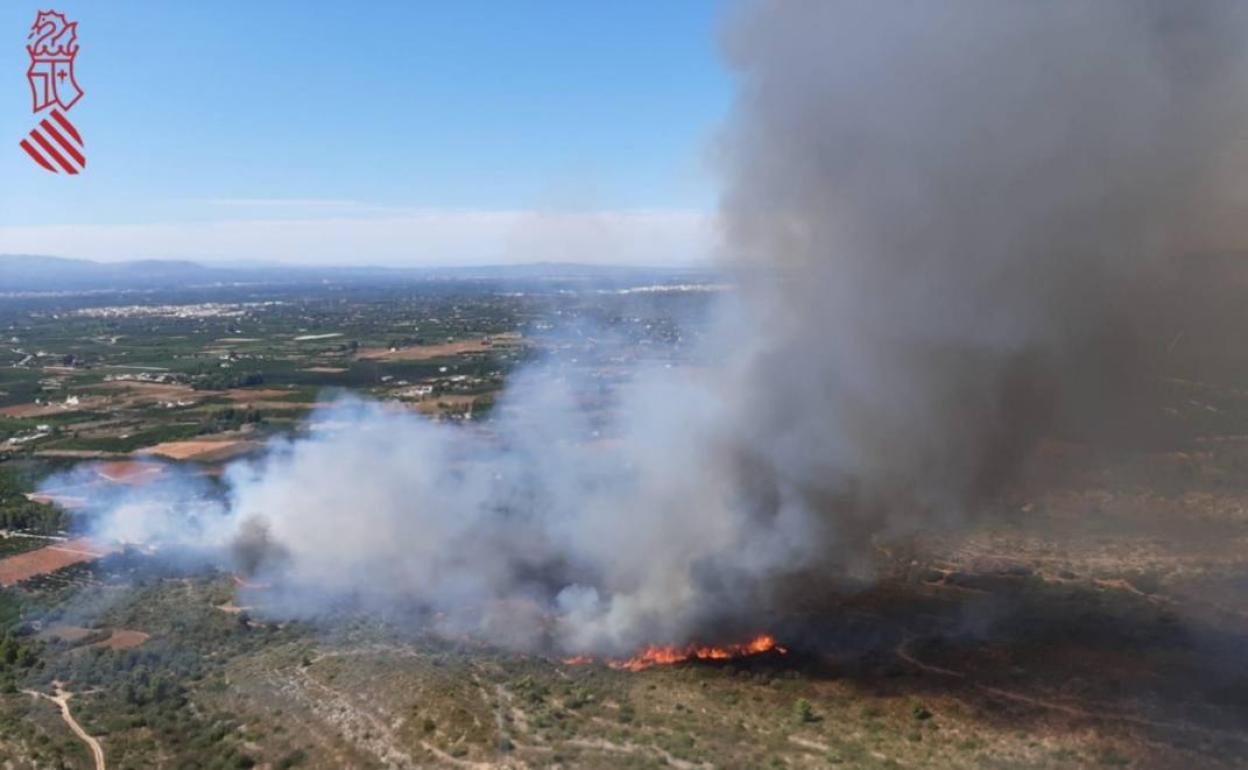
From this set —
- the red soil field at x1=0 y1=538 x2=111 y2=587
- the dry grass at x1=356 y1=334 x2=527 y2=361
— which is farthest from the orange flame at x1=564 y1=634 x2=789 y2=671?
the dry grass at x1=356 y1=334 x2=527 y2=361

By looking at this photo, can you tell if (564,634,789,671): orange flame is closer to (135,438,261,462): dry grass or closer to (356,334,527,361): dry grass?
(135,438,261,462): dry grass

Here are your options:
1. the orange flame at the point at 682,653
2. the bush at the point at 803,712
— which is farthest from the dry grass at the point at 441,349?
the bush at the point at 803,712

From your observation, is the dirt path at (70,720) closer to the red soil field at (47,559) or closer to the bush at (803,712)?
the red soil field at (47,559)

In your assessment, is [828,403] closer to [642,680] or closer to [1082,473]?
[642,680]

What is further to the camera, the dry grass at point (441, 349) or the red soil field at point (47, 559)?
the dry grass at point (441, 349)

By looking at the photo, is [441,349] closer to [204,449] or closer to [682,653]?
[204,449]

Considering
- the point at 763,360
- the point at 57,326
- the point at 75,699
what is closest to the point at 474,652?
the point at 75,699
